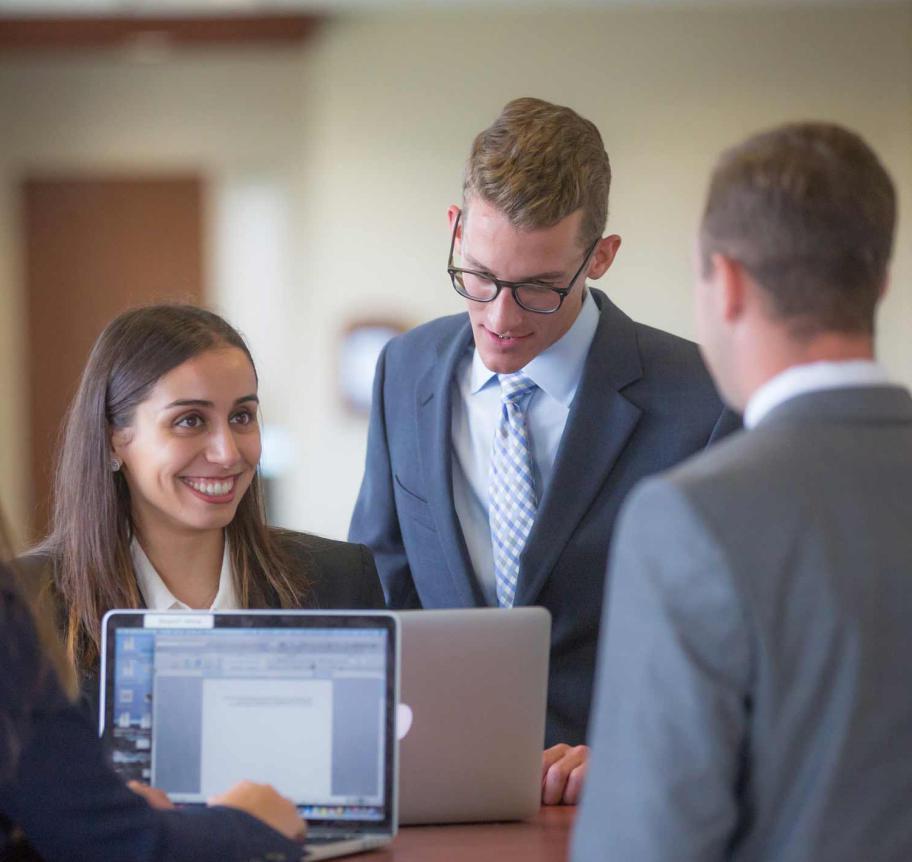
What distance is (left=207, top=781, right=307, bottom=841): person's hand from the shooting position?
1.67m

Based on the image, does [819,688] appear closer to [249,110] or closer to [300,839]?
[300,839]

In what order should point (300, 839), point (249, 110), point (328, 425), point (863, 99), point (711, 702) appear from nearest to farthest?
1. point (711, 702)
2. point (300, 839)
3. point (863, 99)
4. point (328, 425)
5. point (249, 110)

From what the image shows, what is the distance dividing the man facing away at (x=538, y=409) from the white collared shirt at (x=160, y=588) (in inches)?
17.2

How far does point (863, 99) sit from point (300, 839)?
5.35m

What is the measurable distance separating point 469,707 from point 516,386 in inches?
32.3

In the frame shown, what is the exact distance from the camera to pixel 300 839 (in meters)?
1.71

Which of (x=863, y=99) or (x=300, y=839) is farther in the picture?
(x=863, y=99)

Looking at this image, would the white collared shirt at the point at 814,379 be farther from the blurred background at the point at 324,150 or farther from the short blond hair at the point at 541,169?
the blurred background at the point at 324,150

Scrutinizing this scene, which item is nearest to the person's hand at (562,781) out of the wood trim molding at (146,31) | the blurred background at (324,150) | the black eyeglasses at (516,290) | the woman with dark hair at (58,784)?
the woman with dark hair at (58,784)

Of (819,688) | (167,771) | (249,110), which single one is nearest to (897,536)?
(819,688)

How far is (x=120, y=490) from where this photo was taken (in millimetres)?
2432

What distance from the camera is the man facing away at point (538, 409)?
2400 millimetres

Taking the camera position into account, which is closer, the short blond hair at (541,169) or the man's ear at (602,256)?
the short blond hair at (541,169)

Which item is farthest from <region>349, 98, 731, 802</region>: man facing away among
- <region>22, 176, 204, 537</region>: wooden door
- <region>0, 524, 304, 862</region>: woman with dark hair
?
<region>22, 176, 204, 537</region>: wooden door
